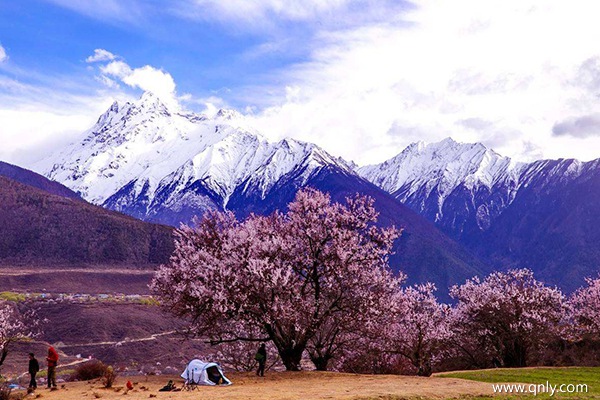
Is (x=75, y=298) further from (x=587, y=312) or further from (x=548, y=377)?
(x=548, y=377)

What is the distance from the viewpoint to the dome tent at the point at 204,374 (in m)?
34.6

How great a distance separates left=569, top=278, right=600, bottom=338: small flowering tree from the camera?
209 feet

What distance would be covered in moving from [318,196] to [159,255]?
544ft

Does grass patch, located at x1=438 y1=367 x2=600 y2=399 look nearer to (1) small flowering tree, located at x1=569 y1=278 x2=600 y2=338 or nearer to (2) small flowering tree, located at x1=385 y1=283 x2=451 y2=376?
(2) small flowering tree, located at x1=385 y1=283 x2=451 y2=376

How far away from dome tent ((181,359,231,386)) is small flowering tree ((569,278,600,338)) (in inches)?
1711

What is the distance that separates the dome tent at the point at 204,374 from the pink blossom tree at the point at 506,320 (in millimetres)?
30616

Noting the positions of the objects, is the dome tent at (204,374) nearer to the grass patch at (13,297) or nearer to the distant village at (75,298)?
the distant village at (75,298)

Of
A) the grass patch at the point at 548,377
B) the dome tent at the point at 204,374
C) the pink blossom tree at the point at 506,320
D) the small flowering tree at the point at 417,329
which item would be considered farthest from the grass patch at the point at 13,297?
the grass patch at the point at 548,377

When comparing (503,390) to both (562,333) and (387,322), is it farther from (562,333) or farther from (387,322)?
(562,333)

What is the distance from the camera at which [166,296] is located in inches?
1537

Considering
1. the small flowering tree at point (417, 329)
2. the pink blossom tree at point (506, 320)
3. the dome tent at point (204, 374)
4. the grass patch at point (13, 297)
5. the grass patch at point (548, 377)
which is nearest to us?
the grass patch at point (548, 377)

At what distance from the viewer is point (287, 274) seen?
36.0 metres

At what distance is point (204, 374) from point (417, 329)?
67.5ft

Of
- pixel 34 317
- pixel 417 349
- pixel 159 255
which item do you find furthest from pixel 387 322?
pixel 159 255
